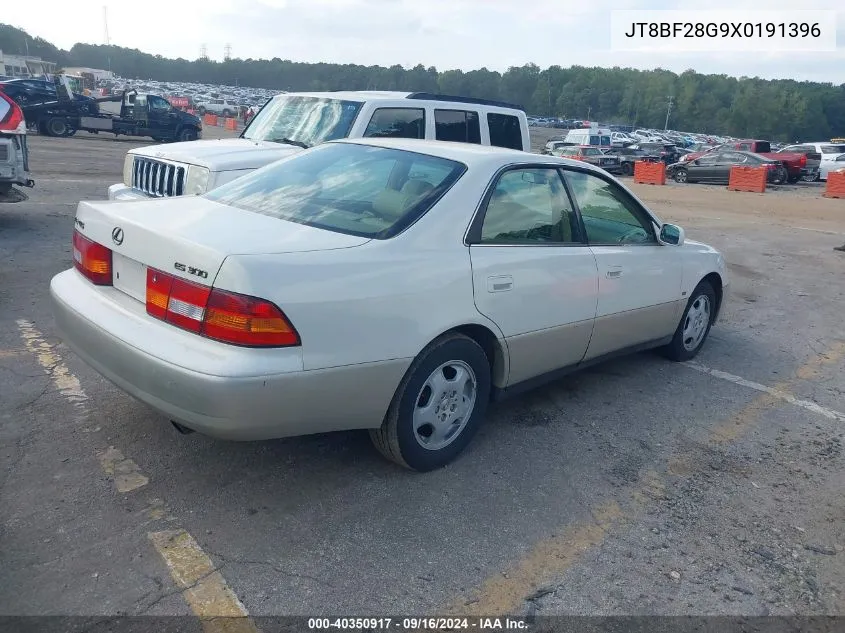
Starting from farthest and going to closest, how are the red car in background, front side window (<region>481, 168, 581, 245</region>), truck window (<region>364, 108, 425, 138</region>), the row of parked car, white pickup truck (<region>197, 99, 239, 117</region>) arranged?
white pickup truck (<region>197, 99, 239, 117</region>)
the red car in background
the row of parked car
truck window (<region>364, 108, 425, 138</region>)
front side window (<region>481, 168, 581, 245</region>)

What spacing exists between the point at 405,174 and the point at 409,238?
2.12 feet

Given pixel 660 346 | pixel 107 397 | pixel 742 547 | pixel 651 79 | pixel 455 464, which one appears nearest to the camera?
pixel 742 547

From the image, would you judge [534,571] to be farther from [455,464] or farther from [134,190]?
[134,190]

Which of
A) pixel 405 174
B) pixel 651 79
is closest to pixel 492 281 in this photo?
pixel 405 174

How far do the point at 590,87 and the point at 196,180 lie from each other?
141 metres

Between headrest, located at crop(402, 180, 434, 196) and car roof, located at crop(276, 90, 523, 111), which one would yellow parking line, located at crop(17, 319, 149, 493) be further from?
car roof, located at crop(276, 90, 523, 111)

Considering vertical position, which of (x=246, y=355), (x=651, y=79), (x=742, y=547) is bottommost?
(x=742, y=547)

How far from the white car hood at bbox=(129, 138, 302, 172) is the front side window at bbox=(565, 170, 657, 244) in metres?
3.50

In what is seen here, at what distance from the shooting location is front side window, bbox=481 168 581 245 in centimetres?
365

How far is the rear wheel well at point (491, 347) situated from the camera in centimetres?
351

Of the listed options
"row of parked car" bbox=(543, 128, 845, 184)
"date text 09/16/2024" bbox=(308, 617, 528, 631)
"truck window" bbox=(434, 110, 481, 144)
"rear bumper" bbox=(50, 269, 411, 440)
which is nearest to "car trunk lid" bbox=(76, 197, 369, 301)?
"rear bumper" bbox=(50, 269, 411, 440)

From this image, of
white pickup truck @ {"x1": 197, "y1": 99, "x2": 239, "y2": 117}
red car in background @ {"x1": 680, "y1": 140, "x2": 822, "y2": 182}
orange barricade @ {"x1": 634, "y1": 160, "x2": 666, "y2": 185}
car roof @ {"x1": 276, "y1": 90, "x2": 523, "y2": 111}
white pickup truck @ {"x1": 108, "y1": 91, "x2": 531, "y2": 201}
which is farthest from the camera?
white pickup truck @ {"x1": 197, "y1": 99, "x2": 239, "y2": 117}

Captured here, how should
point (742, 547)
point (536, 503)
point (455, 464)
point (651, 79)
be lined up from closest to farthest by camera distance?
1. point (742, 547)
2. point (536, 503)
3. point (455, 464)
4. point (651, 79)

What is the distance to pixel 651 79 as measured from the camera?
140 meters
